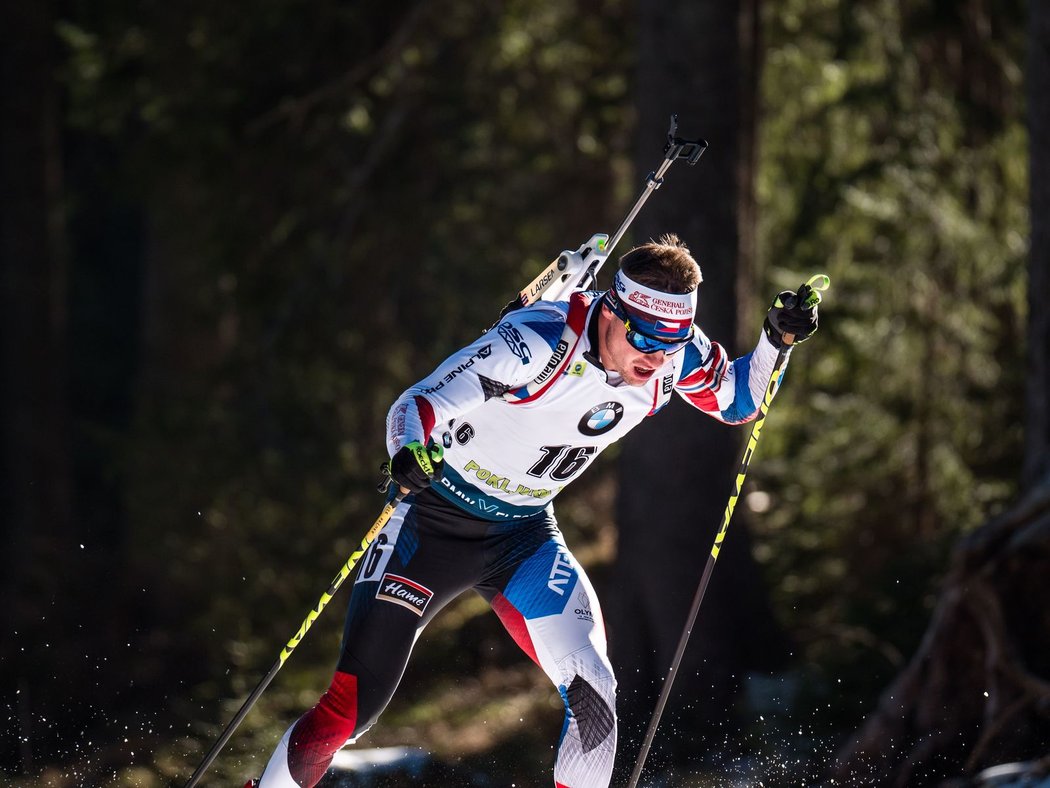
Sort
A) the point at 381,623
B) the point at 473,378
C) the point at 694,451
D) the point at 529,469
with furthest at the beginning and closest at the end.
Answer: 1. the point at 694,451
2. the point at 529,469
3. the point at 381,623
4. the point at 473,378

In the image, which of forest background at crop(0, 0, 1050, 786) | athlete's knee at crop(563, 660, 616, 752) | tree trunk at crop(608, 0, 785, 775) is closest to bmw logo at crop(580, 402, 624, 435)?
athlete's knee at crop(563, 660, 616, 752)

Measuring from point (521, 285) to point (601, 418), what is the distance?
6.88 metres

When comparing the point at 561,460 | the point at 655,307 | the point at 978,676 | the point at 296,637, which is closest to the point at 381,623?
the point at 296,637

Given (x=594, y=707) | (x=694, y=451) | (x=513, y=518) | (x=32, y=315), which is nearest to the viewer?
(x=594, y=707)

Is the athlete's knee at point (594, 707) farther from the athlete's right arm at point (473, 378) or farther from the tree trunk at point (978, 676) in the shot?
the tree trunk at point (978, 676)

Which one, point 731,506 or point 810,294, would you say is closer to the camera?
point 810,294

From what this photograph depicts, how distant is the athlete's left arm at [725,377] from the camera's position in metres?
5.30

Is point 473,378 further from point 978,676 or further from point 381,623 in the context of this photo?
point 978,676

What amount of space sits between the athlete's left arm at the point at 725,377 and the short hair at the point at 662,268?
0.48 metres

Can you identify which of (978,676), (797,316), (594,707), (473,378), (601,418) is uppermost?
(797,316)

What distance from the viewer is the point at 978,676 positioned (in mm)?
6859

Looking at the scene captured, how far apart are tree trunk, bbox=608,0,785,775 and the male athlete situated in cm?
367

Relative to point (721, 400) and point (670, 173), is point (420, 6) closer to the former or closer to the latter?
point (670, 173)

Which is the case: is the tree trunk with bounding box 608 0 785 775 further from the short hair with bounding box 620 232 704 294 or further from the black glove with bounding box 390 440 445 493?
Result: the black glove with bounding box 390 440 445 493
